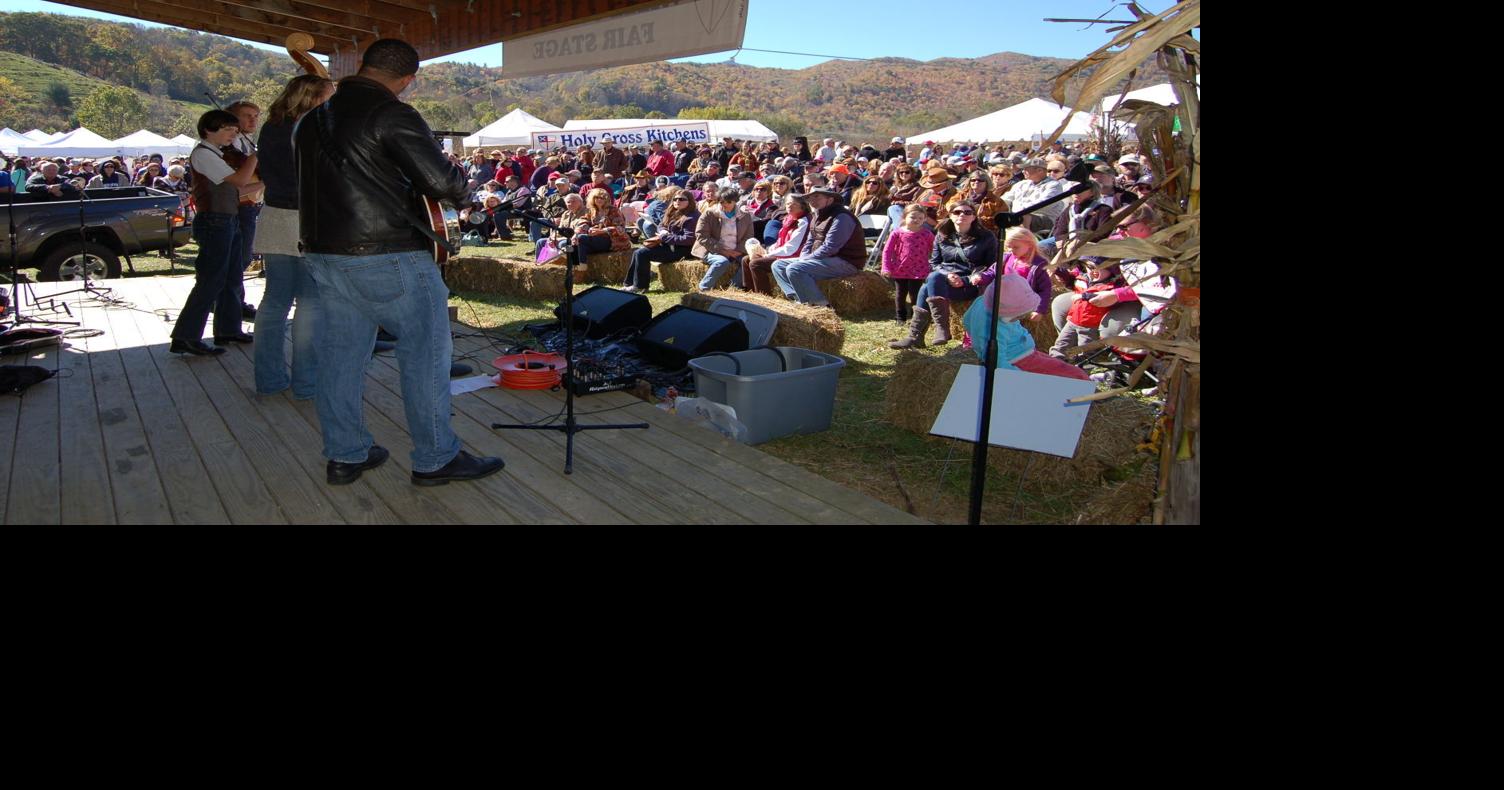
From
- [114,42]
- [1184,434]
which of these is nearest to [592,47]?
[1184,434]

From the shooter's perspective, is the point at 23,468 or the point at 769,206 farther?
the point at 769,206

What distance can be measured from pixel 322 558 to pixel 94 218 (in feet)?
34.2

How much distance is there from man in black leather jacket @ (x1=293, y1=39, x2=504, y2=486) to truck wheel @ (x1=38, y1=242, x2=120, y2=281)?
841cm

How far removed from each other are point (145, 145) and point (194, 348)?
27.0 m

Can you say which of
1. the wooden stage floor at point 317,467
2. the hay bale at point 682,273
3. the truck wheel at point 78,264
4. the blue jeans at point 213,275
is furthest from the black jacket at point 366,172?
the truck wheel at point 78,264

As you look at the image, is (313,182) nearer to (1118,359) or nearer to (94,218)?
(1118,359)

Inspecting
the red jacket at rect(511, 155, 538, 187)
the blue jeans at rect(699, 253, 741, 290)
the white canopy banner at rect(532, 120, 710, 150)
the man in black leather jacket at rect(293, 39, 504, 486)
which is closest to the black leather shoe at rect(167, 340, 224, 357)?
the man in black leather jacket at rect(293, 39, 504, 486)

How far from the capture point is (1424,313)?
1445 mm

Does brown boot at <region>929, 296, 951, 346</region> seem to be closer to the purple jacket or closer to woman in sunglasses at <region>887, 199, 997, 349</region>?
woman in sunglasses at <region>887, 199, 997, 349</region>

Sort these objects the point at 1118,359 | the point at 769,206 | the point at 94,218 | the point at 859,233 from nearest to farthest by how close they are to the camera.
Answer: the point at 1118,359, the point at 859,233, the point at 94,218, the point at 769,206

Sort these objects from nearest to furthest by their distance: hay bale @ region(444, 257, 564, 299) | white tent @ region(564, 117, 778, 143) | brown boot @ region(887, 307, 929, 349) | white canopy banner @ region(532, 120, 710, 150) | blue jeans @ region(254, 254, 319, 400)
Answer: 1. blue jeans @ region(254, 254, 319, 400)
2. brown boot @ region(887, 307, 929, 349)
3. hay bale @ region(444, 257, 564, 299)
4. white canopy banner @ region(532, 120, 710, 150)
5. white tent @ region(564, 117, 778, 143)

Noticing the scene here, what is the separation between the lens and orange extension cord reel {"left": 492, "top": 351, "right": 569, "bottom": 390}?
15.3 ft

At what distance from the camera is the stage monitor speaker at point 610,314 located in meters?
6.06

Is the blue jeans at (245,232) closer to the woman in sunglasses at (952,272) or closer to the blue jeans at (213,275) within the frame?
the blue jeans at (213,275)
